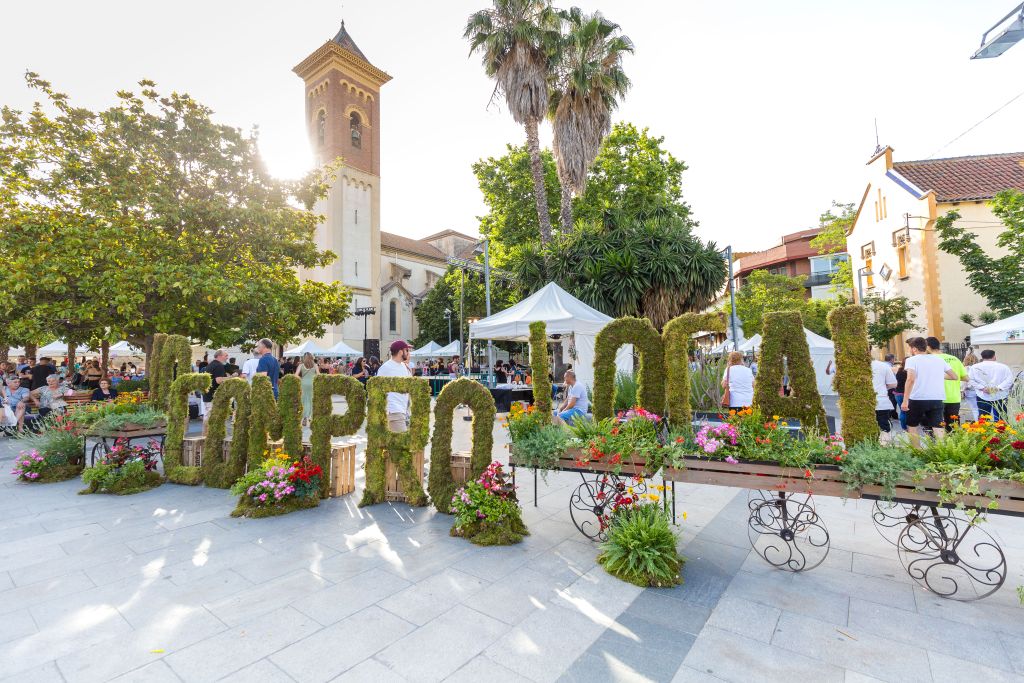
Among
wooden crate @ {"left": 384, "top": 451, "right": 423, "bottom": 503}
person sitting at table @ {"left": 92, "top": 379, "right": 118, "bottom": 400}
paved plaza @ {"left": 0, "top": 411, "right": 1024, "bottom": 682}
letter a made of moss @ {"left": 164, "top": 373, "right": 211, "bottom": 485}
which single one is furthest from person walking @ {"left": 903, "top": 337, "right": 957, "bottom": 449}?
person sitting at table @ {"left": 92, "top": 379, "right": 118, "bottom": 400}

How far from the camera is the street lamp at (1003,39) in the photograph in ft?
24.2

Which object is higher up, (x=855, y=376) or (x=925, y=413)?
(x=855, y=376)

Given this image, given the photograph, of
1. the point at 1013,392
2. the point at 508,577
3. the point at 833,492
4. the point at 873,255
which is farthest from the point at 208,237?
the point at 873,255

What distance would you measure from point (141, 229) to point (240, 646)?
38.6ft

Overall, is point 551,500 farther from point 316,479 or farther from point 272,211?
point 272,211

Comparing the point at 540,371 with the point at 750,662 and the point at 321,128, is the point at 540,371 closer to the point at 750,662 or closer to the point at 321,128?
the point at 750,662

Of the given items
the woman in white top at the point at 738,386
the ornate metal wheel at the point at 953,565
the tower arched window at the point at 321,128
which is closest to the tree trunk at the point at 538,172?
the woman in white top at the point at 738,386

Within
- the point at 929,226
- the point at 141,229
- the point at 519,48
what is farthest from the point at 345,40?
the point at 929,226

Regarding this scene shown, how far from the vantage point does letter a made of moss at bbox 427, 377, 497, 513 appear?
490cm

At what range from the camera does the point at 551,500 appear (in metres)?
5.85

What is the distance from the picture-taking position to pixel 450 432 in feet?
17.0

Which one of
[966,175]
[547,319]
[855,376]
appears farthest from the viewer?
[966,175]

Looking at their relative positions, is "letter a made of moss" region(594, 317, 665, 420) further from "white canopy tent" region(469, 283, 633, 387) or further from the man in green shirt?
"white canopy tent" region(469, 283, 633, 387)

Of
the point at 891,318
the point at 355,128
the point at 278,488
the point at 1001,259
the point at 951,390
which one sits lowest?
the point at 278,488
